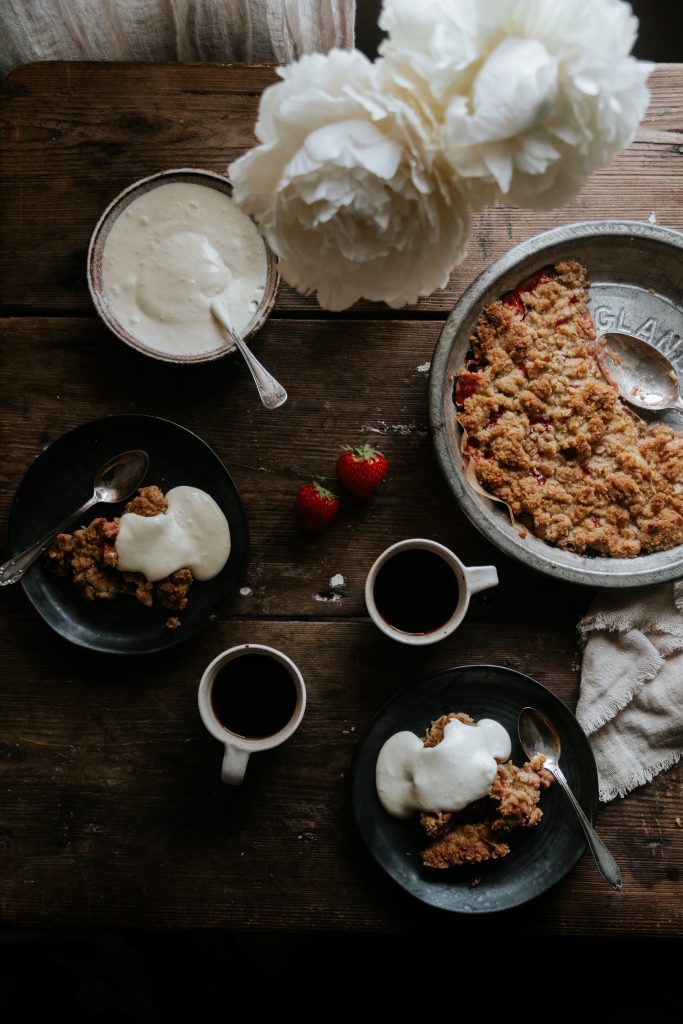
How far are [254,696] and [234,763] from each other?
4.5 inches

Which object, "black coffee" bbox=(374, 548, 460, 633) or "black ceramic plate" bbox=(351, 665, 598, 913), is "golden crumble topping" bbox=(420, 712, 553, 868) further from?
"black coffee" bbox=(374, 548, 460, 633)

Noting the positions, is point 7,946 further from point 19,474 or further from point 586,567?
point 586,567

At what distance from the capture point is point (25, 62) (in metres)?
1.45

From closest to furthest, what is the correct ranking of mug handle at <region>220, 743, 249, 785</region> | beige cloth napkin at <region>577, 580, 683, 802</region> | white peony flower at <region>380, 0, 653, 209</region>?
1. white peony flower at <region>380, 0, 653, 209</region>
2. mug handle at <region>220, 743, 249, 785</region>
3. beige cloth napkin at <region>577, 580, 683, 802</region>

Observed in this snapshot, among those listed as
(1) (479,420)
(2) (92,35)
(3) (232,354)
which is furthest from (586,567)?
(2) (92,35)

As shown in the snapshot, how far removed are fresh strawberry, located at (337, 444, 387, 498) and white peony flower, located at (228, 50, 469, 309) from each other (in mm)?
495

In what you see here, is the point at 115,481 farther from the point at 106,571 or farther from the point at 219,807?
the point at 219,807

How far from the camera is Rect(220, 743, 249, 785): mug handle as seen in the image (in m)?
1.26

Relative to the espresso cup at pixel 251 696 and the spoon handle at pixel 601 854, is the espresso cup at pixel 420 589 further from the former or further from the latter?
the spoon handle at pixel 601 854

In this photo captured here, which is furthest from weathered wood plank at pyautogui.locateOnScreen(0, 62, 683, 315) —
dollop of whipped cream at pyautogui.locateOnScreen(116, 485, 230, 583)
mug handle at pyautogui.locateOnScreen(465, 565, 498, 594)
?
mug handle at pyautogui.locateOnScreen(465, 565, 498, 594)

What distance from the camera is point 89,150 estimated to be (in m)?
1.43

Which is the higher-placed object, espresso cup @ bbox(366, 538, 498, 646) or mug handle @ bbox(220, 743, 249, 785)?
espresso cup @ bbox(366, 538, 498, 646)

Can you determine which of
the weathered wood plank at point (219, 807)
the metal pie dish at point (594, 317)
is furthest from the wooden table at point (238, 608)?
the metal pie dish at point (594, 317)

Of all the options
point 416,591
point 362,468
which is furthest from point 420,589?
Answer: point 362,468
